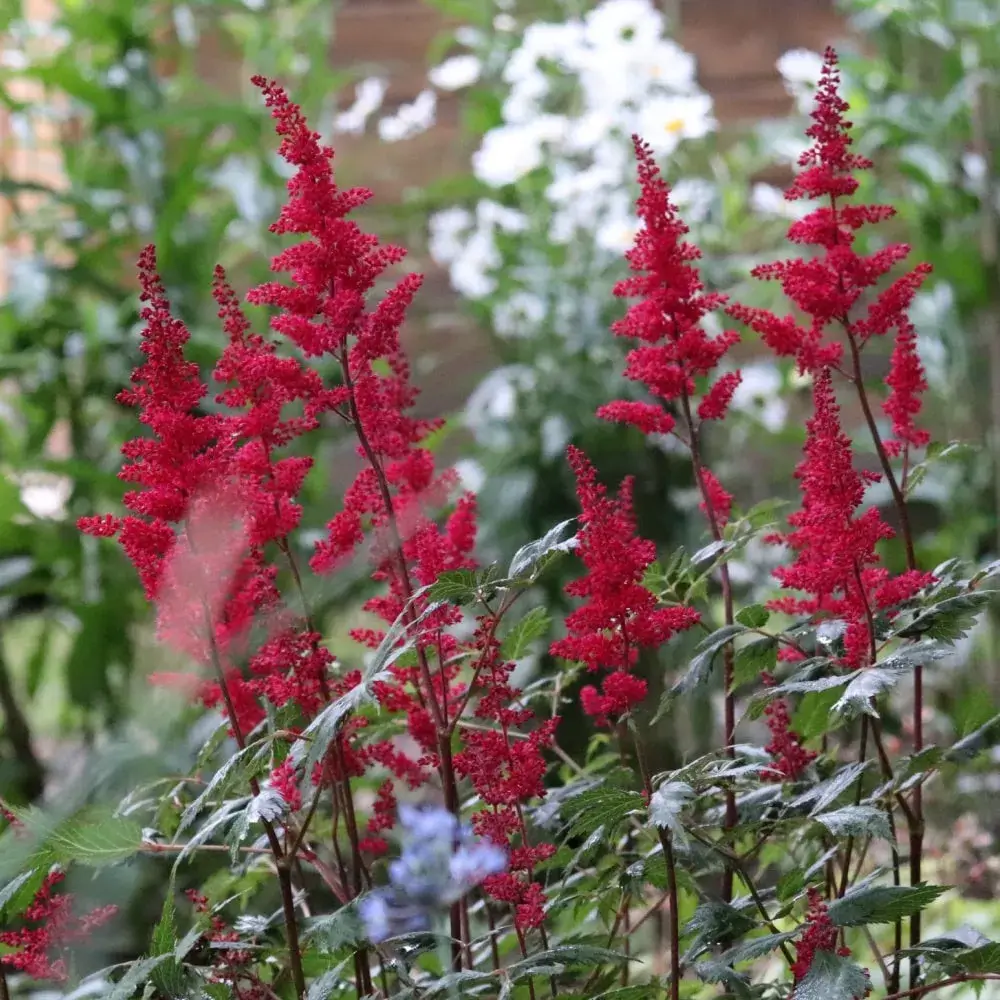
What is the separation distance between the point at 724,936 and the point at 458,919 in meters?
0.14

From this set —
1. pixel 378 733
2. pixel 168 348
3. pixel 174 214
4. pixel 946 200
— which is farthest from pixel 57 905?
pixel 946 200

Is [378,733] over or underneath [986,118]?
underneath

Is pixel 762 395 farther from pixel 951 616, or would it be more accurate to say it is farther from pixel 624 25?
pixel 951 616

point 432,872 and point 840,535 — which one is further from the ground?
point 840,535

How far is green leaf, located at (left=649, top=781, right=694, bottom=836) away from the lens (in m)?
0.55

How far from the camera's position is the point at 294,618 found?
0.71m

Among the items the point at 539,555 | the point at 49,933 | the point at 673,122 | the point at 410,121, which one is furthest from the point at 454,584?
the point at 410,121

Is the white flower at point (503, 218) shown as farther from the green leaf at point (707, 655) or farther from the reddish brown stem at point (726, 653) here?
the green leaf at point (707, 655)

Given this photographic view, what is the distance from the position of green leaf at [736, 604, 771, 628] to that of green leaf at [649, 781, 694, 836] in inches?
4.5

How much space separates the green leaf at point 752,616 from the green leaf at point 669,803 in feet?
0.38

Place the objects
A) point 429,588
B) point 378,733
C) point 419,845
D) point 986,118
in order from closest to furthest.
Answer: point 429,588 → point 419,845 → point 378,733 → point 986,118

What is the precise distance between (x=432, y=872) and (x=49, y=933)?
0.26 m

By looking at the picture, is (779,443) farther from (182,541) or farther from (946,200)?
(182,541)

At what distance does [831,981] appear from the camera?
1.93 feet
